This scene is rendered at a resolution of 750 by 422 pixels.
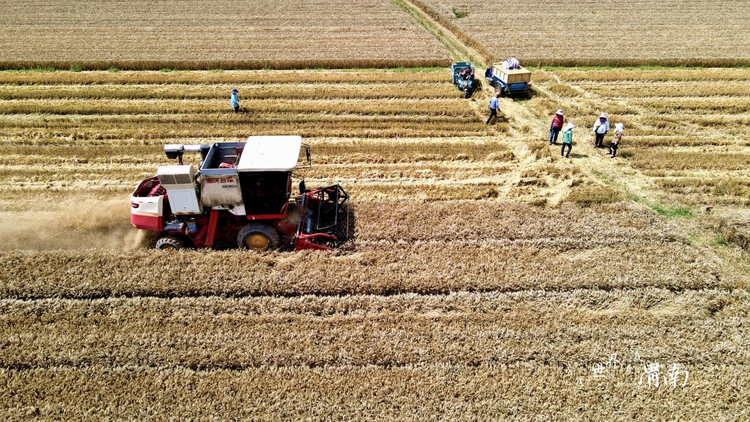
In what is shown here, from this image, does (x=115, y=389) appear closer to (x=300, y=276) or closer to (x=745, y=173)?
(x=300, y=276)

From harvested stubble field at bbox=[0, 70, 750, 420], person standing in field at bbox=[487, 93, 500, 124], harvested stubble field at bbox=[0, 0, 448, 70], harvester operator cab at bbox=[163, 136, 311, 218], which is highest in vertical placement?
harvested stubble field at bbox=[0, 0, 448, 70]

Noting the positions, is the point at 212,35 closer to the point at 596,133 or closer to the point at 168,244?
the point at 168,244

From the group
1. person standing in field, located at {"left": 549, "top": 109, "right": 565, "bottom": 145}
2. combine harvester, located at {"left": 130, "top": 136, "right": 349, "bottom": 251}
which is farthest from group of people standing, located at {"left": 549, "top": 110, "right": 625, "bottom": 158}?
combine harvester, located at {"left": 130, "top": 136, "right": 349, "bottom": 251}

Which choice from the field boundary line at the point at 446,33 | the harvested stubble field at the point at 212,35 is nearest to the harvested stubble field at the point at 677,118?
the field boundary line at the point at 446,33

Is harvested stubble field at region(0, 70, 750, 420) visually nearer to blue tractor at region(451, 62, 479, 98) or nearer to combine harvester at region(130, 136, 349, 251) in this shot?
combine harvester at region(130, 136, 349, 251)

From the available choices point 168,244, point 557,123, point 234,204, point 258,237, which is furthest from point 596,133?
point 168,244
